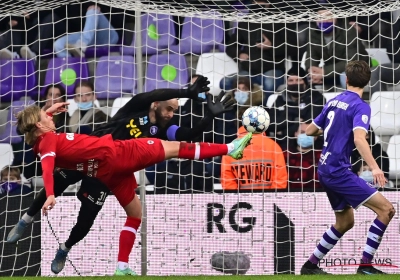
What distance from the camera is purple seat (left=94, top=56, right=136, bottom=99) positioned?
11.3 meters

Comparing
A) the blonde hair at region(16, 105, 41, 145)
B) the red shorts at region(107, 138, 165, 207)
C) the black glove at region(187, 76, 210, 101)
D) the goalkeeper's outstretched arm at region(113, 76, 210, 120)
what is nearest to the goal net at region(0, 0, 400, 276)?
the goalkeeper's outstretched arm at region(113, 76, 210, 120)

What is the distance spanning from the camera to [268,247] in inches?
369

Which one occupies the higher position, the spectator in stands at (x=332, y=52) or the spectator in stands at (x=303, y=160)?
the spectator in stands at (x=332, y=52)

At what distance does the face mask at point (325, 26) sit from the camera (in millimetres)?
10834

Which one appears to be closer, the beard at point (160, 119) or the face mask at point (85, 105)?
the beard at point (160, 119)

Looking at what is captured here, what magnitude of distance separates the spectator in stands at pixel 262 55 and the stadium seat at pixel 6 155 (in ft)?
9.43

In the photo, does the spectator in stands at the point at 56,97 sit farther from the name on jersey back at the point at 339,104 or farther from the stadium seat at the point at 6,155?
the name on jersey back at the point at 339,104

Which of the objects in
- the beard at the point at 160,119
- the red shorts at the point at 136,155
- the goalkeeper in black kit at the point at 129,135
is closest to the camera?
the red shorts at the point at 136,155

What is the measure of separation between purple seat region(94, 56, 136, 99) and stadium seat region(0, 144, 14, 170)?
1380mm

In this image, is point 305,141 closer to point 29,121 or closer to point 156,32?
point 156,32

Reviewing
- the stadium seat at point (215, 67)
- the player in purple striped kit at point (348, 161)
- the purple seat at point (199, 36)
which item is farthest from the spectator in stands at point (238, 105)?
the player in purple striped kit at point (348, 161)

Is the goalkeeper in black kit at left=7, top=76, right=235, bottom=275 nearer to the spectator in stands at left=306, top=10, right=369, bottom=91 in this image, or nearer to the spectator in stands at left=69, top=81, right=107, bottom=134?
the spectator in stands at left=69, top=81, right=107, bottom=134

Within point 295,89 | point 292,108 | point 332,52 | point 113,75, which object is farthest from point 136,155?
point 332,52

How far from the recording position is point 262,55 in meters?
11.0
